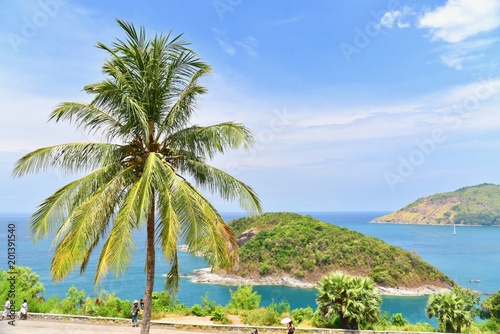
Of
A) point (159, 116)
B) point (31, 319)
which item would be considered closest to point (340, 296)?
point (159, 116)

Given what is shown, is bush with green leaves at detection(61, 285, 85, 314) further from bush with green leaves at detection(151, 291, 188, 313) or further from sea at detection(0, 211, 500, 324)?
sea at detection(0, 211, 500, 324)

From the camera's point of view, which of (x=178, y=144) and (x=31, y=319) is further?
(x=31, y=319)

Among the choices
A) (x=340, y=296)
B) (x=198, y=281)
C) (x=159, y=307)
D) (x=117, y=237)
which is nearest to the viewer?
(x=117, y=237)

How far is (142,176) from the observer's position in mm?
7336

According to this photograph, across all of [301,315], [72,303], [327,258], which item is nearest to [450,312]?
[301,315]

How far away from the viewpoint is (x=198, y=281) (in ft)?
262

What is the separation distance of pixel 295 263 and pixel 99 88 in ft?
233

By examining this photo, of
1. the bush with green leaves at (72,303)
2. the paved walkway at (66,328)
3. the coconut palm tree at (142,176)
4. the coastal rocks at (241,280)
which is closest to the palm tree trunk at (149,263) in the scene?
the coconut palm tree at (142,176)

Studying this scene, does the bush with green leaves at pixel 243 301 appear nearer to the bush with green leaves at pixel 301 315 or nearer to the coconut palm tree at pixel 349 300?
the bush with green leaves at pixel 301 315

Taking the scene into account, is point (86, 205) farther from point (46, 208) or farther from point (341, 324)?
point (341, 324)

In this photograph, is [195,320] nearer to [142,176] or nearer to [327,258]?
[142,176]

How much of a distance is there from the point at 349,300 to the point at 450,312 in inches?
185

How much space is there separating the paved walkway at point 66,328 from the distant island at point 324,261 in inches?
2030

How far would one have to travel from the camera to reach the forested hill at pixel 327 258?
2729 inches
